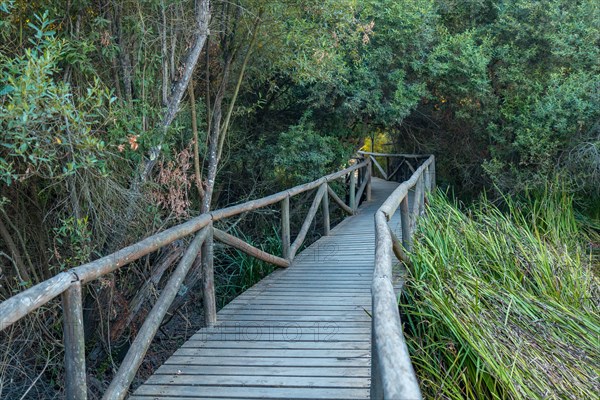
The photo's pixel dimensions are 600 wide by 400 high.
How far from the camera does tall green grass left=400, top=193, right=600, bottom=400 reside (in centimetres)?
379

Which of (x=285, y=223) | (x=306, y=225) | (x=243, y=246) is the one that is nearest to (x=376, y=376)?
(x=243, y=246)

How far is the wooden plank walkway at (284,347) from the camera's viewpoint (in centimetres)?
327

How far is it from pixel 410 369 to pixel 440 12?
1182cm

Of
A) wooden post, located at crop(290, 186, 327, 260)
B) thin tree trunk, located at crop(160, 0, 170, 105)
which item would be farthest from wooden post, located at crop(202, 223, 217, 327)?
wooden post, located at crop(290, 186, 327, 260)

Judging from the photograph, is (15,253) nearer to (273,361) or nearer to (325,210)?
(273,361)

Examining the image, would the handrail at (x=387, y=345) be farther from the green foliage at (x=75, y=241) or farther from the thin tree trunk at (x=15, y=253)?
the thin tree trunk at (x=15, y=253)

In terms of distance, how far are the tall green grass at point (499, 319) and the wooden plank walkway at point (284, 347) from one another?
0.47m

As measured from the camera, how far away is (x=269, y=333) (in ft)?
14.1

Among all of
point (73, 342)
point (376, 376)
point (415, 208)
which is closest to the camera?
point (376, 376)

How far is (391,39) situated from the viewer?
35.1ft

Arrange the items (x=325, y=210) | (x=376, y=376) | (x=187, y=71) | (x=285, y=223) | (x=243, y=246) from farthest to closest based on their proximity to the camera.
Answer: (x=325, y=210)
(x=285, y=223)
(x=187, y=71)
(x=243, y=246)
(x=376, y=376)

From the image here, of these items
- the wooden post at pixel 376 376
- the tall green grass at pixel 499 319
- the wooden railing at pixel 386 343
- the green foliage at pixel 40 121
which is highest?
the green foliage at pixel 40 121

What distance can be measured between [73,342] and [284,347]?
62.5 inches

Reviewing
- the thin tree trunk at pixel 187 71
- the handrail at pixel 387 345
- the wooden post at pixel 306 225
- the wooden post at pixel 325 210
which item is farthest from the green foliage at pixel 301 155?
the handrail at pixel 387 345
